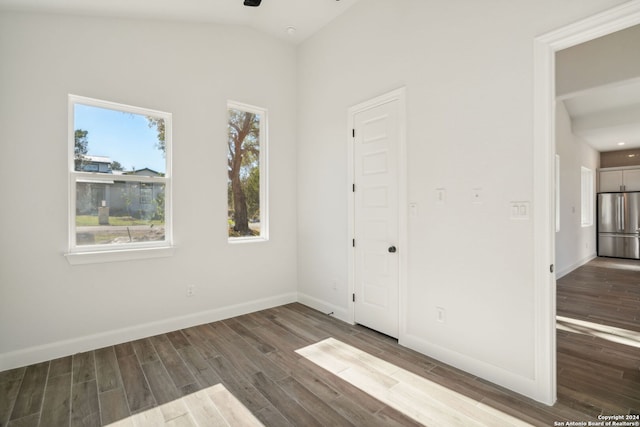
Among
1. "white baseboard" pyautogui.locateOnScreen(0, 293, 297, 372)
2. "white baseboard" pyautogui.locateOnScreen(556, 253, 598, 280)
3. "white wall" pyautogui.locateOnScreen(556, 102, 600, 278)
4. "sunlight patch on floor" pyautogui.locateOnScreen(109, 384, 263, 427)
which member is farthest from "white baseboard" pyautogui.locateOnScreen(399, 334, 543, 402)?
"white baseboard" pyautogui.locateOnScreen(556, 253, 598, 280)

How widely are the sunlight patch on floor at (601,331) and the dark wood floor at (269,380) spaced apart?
15 centimetres

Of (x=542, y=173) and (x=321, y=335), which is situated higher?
(x=542, y=173)

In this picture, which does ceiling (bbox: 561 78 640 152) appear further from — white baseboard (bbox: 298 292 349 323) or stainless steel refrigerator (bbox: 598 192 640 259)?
white baseboard (bbox: 298 292 349 323)

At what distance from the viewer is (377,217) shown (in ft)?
10.8

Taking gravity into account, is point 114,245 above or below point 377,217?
below

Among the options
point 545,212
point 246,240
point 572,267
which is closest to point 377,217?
point 545,212

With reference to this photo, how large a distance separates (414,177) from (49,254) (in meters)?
3.41

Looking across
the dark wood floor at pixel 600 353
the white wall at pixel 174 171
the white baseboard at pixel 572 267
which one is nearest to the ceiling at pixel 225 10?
the white wall at pixel 174 171

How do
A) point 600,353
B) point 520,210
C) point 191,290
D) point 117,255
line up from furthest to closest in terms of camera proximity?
point 191,290 → point 117,255 → point 600,353 → point 520,210

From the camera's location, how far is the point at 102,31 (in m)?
2.95

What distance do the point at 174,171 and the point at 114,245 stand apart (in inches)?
38.2

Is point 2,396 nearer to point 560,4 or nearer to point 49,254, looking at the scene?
point 49,254

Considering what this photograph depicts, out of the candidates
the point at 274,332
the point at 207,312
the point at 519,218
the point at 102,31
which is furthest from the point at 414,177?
the point at 102,31

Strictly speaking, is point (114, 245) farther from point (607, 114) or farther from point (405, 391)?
point (607, 114)
